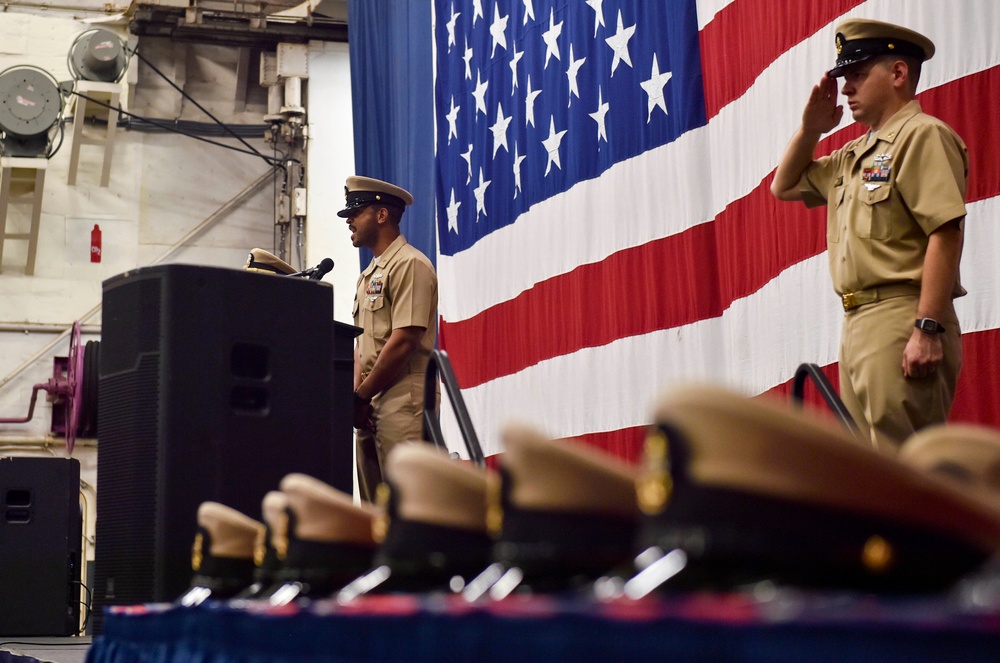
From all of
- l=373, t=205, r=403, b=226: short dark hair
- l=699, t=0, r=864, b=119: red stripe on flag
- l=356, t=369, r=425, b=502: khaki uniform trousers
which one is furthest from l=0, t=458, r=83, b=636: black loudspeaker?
l=699, t=0, r=864, b=119: red stripe on flag

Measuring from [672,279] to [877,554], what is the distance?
340 centimetres

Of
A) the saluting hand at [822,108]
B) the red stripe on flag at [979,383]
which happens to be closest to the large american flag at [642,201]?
the red stripe on flag at [979,383]

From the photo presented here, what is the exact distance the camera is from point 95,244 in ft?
25.5

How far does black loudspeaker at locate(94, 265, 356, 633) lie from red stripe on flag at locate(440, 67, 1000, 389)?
1.42 meters

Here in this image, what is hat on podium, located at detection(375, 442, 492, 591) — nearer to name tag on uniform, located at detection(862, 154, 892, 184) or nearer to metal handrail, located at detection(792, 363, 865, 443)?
metal handrail, located at detection(792, 363, 865, 443)

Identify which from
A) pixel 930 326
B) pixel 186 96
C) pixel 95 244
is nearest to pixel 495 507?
pixel 930 326

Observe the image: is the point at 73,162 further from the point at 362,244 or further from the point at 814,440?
the point at 814,440

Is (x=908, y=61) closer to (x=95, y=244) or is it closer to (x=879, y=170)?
(x=879, y=170)

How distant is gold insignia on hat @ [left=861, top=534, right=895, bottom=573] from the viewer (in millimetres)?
656

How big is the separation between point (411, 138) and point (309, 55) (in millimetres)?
2308

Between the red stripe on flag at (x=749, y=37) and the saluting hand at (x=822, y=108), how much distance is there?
78 cm

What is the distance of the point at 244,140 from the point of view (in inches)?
323

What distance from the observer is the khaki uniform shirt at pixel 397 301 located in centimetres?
341

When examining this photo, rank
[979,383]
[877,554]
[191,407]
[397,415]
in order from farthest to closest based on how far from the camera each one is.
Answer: [397,415] < [979,383] < [191,407] < [877,554]
